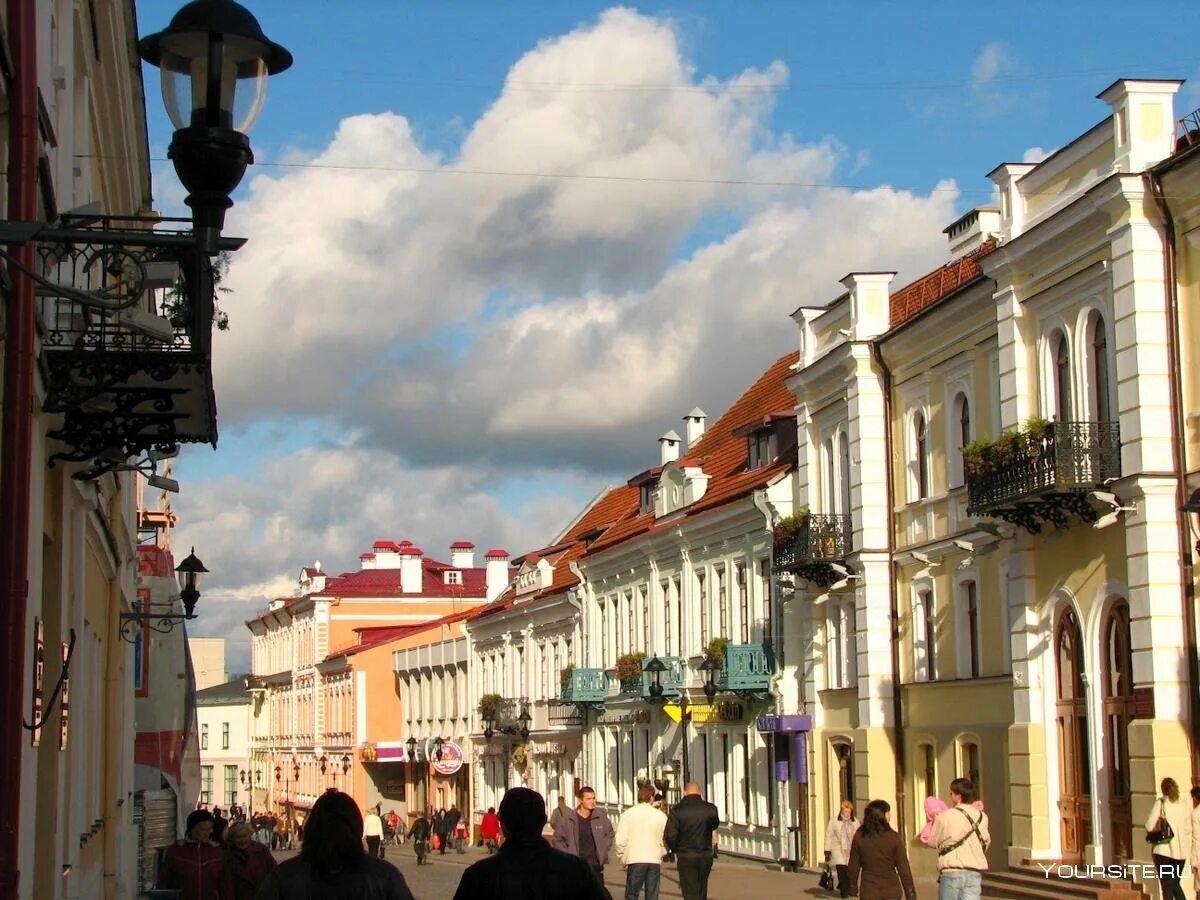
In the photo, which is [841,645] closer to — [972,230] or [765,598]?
[765,598]

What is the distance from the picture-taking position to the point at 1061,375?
966 inches

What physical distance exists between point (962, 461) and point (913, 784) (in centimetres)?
560

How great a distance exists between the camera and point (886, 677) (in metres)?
30.8

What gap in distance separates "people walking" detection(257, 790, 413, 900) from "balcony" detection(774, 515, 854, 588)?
83.7 feet

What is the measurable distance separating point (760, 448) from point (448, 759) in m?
23.5

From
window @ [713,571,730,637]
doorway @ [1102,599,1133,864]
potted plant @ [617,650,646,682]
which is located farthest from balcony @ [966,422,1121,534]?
potted plant @ [617,650,646,682]

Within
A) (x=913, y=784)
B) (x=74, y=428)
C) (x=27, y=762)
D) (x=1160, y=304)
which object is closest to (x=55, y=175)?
(x=74, y=428)

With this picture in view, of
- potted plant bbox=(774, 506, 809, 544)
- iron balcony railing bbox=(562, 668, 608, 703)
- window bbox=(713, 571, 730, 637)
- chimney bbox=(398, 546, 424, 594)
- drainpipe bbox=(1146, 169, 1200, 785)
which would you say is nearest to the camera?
drainpipe bbox=(1146, 169, 1200, 785)

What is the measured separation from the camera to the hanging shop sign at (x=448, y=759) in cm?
5809

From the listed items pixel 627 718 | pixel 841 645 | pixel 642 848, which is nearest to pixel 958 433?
pixel 841 645

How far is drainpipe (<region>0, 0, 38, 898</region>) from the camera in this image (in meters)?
8.62

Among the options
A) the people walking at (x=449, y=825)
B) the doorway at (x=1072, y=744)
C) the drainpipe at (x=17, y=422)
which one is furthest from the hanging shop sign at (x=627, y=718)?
the drainpipe at (x=17, y=422)

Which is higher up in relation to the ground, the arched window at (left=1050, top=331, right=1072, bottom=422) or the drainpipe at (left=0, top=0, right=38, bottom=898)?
the arched window at (left=1050, top=331, right=1072, bottom=422)

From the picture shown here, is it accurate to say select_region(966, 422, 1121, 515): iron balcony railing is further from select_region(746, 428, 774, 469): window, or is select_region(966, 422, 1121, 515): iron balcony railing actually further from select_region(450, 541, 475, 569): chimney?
Answer: select_region(450, 541, 475, 569): chimney
